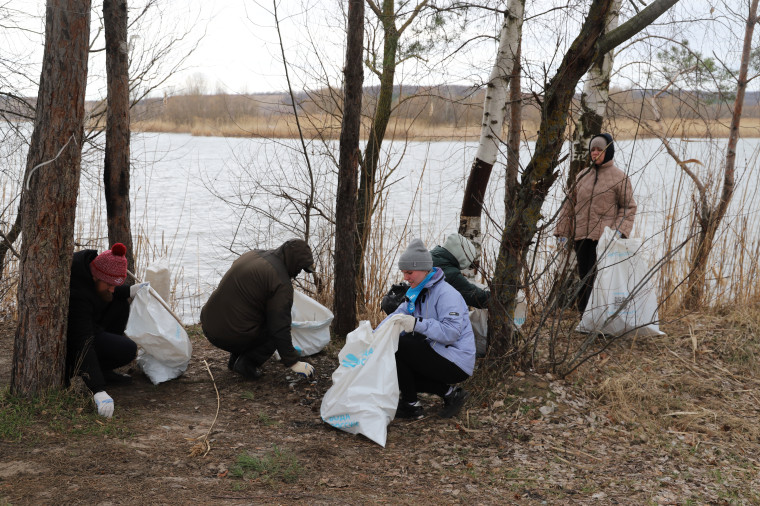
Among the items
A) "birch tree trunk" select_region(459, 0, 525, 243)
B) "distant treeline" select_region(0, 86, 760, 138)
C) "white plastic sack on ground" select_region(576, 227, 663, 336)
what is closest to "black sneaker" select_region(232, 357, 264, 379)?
"birch tree trunk" select_region(459, 0, 525, 243)

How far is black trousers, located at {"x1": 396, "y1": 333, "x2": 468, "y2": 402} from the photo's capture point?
3634 mm

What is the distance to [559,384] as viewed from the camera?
4062mm

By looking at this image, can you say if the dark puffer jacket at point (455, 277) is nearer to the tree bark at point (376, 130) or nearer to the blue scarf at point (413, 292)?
the blue scarf at point (413, 292)

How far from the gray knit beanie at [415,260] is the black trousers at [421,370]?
15.2 inches

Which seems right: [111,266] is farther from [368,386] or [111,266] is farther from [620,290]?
[620,290]

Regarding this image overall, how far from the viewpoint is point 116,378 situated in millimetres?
4125

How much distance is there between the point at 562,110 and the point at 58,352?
3.21 meters

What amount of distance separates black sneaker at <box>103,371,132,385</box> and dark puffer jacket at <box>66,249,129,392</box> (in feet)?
1.32

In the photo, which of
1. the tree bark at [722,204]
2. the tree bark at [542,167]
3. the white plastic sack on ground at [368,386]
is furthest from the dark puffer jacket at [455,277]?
the tree bark at [722,204]

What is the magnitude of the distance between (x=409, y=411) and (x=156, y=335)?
1638 mm

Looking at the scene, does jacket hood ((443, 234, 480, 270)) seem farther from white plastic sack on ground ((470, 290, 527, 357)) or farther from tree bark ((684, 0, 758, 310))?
tree bark ((684, 0, 758, 310))

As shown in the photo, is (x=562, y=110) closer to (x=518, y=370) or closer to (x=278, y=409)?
(x=518, y=370)

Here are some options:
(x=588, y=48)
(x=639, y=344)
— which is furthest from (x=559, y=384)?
(x=588, y=48)

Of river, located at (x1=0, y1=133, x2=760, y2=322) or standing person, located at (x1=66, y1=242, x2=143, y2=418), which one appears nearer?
standing person, located at (x1=66, y1=242, x2=143, y2=418)
